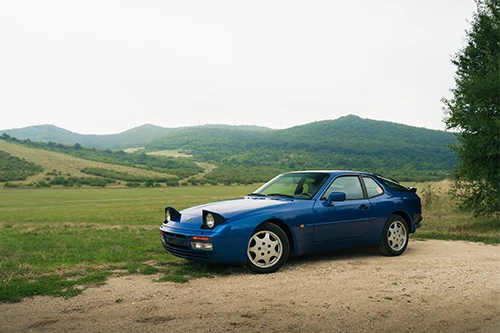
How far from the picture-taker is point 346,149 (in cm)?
13112

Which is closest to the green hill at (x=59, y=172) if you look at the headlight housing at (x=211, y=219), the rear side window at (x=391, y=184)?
the rear side window at (x=391, y=184)

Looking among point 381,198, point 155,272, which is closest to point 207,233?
point 155,272

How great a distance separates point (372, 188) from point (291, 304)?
13.2 ft

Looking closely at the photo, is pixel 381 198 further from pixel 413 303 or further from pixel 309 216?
pixel 413 303

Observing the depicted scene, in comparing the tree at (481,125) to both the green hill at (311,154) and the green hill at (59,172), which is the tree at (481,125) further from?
the green hill at (59,172)

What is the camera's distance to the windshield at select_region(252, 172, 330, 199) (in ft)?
25.4

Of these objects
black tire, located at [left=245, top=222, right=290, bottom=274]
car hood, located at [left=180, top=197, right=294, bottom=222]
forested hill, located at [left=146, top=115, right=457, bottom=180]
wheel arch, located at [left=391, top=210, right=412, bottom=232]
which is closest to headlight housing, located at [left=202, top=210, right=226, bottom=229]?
car hood, located at [left=180, top=197, right=294, bottom=222]

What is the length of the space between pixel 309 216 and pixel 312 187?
758mm

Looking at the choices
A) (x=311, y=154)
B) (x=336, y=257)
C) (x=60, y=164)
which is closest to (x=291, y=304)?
(x=336, y=257)

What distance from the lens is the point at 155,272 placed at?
686cm

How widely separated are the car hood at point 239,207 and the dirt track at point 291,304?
2.98ft

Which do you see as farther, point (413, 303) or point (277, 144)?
point (277, 144)

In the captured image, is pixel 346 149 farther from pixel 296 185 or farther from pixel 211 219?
pixel 211 219

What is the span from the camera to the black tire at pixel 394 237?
27.1ft
